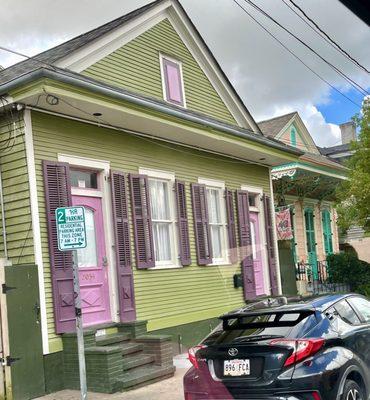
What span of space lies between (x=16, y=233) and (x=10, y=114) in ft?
5.84

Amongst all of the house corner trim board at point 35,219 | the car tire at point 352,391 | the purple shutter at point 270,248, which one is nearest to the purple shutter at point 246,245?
the purple shutter at point 270,248

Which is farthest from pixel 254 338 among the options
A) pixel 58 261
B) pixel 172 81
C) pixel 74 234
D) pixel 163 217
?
pixel 172 81

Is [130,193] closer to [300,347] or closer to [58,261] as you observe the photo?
[58,261]

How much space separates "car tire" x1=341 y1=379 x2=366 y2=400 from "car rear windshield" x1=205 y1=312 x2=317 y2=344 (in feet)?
2.02

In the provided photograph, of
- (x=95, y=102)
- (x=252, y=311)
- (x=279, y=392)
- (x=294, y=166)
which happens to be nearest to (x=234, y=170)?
(x=294, y=166)

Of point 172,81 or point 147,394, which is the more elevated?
point 172,81

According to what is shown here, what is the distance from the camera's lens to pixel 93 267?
916 centimetres

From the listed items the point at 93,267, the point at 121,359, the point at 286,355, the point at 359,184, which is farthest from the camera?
the point at 359,184

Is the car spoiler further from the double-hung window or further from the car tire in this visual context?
the double-hung window

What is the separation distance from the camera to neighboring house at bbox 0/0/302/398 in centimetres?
798

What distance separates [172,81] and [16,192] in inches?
191

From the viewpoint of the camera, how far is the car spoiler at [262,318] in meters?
5.23

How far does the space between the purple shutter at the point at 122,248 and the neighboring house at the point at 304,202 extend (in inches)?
244

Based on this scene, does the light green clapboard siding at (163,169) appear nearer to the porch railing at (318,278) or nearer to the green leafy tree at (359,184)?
the green leafy tree at (359,184)
